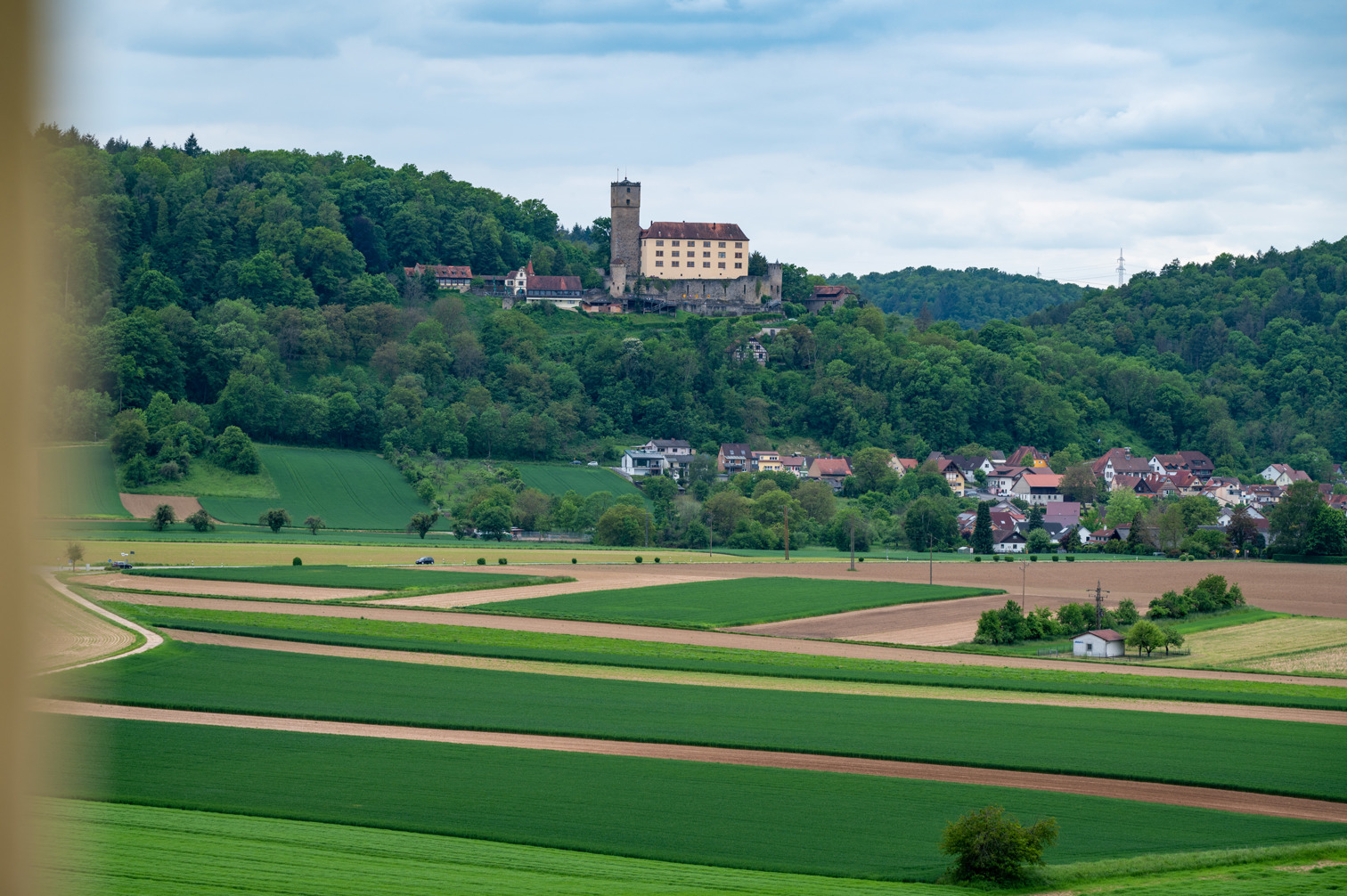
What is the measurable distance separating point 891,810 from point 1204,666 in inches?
991

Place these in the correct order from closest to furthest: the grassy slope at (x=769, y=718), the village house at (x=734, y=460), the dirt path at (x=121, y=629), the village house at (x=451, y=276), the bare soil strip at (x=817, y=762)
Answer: the bare soil strip at (x=817, y=762)
the grassy slope at (x=769, y=718)
the dirt path at (x=121, y=629)
the village house at (x=734, y=460)
the village house at (x=451, y=276)

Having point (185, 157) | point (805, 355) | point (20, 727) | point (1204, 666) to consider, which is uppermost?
point (185, 157)

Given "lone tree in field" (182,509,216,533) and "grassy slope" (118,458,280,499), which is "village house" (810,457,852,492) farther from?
"lone tree in field" (182,509,216,533)

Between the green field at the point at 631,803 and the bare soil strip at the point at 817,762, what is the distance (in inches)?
25.9

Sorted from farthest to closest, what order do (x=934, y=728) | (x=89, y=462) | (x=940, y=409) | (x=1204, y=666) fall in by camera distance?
(x=940, y=409), (x=89, y=462), (x=1204, y=666), (x=934, y=728)

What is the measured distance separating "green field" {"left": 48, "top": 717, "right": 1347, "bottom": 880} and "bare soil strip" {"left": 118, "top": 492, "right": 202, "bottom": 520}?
2378 inches

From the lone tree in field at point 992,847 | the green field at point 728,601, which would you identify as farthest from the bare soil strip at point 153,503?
the lone tree in field at point 992,847

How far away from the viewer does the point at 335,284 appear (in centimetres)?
14212

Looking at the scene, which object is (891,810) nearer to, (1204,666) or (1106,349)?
(1204,666)

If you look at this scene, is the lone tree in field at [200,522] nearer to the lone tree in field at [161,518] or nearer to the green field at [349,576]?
the lone tree in field at [161,518]

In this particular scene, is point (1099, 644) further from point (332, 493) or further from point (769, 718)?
point (332, 493)

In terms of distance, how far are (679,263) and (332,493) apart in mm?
70900

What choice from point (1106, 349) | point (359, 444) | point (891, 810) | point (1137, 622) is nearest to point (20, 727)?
point (891, 810)

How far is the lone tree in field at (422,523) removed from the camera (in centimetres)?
8869
